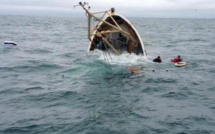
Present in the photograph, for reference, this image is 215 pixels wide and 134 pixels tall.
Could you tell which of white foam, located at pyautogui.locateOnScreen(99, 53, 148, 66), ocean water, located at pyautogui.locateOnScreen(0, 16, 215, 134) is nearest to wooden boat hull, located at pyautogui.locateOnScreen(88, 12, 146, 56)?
white foam, located at pyautogui.locateOnScreen(99, 53, 148, 66)

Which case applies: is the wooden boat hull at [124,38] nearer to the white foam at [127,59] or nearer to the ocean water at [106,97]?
the white foam at [127,59]

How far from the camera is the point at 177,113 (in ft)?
51.0

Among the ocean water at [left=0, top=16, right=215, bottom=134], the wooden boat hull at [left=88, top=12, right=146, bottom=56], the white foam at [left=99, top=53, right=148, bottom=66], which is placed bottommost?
the ocean water at [left=0, top=16, right=215, bottom=134]

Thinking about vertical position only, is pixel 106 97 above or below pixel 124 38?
below

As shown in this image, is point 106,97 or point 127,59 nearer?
point 106,97

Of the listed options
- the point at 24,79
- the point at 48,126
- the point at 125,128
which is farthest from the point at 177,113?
the point at 24,79

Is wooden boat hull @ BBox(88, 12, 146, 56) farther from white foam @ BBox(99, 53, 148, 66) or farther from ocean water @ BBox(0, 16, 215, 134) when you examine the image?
ocean water @ BBox(0, 16, 215, 134)

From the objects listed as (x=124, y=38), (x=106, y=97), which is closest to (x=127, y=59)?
(x=124, y=38)

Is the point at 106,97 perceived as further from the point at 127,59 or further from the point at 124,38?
the point at 124,38

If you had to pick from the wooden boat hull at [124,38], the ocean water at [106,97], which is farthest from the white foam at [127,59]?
the wooden boat hull at [124,38]

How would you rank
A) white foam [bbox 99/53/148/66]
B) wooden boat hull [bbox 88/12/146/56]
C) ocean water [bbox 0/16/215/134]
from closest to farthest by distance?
1. ocean water [bbox 0/16/215/134]
2. white foam [bbox 99/53/148/66]
3. wooden boat hull [bbox 88/12/146/56]

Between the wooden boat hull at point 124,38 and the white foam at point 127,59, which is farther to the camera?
the wooden boat hull at point 124,38

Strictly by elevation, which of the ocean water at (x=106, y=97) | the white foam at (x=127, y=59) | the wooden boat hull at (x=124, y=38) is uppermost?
the wooden boat hull at (x=124, y=38)

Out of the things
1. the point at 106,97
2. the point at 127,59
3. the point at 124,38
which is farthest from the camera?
the point at 124,38
